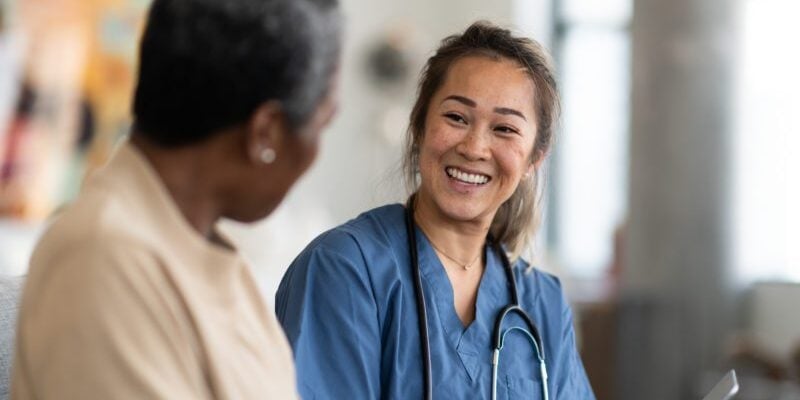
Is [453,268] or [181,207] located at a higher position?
[181,207]

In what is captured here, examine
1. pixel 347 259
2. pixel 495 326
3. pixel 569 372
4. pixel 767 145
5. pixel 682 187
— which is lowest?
pixel 682 187

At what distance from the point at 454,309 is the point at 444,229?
0.14 m

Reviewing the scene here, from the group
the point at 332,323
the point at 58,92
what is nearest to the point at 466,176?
the point at 332,323

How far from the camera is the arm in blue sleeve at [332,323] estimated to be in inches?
73.0

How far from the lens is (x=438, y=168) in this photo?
2088mm

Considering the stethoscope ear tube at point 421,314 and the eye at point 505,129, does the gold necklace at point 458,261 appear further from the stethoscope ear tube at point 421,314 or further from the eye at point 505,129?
the eye at point 505,129

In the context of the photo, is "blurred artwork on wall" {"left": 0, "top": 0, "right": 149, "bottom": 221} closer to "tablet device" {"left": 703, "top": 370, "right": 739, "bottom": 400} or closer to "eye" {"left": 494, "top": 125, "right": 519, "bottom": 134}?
"eye" {"left": 494, "top": 125, "right": 519, "bottom": 134}

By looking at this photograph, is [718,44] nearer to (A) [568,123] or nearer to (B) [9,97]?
(A) [568,123]

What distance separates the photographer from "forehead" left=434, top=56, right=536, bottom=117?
2.07 m

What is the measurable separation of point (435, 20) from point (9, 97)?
281 centimetres

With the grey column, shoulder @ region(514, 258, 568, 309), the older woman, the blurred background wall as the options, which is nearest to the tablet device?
shoulder @ region(514, 258, 568, 309)

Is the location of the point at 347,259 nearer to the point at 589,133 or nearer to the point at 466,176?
the point at 466,176

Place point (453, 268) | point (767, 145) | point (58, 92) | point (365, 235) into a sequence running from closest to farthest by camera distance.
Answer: point (365, 235), point (453, 268), point (58, 92), point (767, 145)

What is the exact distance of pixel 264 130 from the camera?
1129mm
